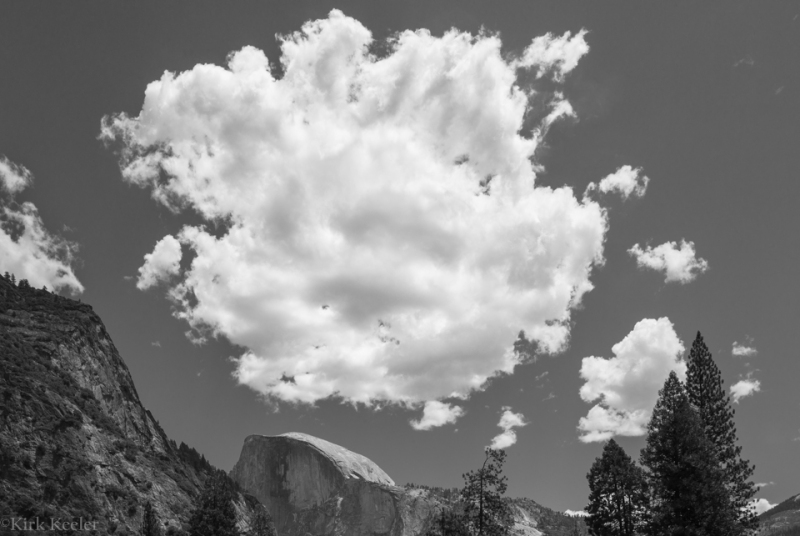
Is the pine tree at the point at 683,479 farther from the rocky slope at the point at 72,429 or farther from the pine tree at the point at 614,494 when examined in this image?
the rocky slope at the point at 72,429

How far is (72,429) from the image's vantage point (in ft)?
389

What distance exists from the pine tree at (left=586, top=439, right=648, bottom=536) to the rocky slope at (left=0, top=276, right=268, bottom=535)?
82.0 m

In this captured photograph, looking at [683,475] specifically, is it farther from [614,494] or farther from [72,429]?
[72,429]

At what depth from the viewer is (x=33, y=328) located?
151 metres

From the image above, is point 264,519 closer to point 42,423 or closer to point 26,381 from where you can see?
point 42,423

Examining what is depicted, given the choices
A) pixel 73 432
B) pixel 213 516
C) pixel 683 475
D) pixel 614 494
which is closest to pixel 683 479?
pixel 683 475

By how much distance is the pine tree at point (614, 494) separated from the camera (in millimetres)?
49375

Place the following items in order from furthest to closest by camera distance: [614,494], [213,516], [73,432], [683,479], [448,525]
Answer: [73,432], [213,516], [614,494], [448,525], [683,479]

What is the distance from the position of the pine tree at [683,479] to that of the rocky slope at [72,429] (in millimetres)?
88894

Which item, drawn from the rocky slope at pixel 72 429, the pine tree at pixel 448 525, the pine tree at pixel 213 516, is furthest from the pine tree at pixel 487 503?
the rocky slope at pixel 72 429

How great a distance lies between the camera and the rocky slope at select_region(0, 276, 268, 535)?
9906 centimetres

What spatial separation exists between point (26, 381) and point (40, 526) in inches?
1608

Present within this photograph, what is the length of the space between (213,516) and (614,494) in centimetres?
3941

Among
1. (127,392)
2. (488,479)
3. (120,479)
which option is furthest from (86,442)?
(488,479)
